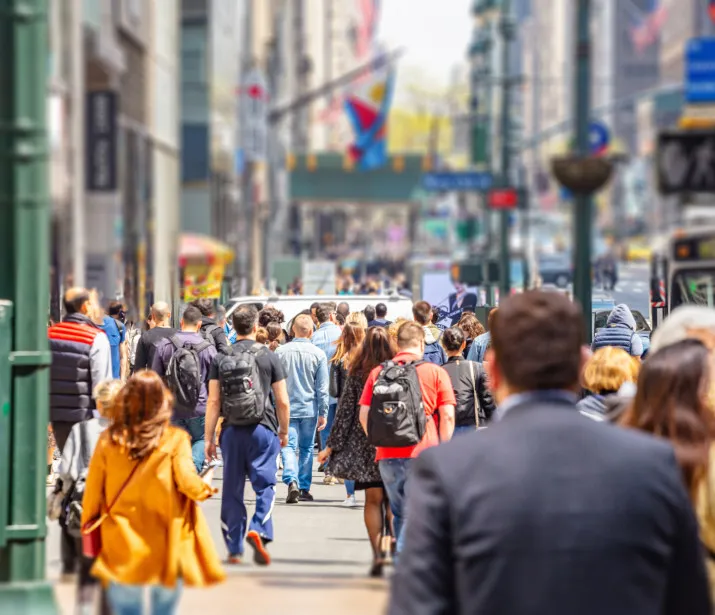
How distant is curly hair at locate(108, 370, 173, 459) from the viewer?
295 inches

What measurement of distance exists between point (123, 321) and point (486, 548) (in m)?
12.9

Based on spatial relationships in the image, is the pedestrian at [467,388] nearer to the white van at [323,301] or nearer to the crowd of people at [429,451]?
the crowd of people at [429,451]

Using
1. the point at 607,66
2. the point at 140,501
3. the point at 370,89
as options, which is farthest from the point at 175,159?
the point at 607,66

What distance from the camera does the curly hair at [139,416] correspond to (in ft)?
24.6

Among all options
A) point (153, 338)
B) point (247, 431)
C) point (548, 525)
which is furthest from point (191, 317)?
point (548, 525)

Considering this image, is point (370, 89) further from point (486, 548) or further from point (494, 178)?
point (486, 548)

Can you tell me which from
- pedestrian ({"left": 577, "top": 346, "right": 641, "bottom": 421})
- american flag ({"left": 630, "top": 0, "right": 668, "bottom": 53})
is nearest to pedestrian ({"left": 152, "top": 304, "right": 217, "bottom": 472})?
pedestrian ({"left": 577, "top": 346, "right": 641, "bottom": 421})

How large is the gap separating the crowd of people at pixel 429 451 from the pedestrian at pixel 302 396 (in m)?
0.02

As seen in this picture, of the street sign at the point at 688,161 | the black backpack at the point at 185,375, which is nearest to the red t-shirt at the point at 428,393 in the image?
the street sign at the point at 688,161

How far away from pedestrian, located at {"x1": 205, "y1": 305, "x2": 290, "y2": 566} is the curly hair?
344 cm

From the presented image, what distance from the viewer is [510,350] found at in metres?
4.23

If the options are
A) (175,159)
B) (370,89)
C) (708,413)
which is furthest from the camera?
(370,89)

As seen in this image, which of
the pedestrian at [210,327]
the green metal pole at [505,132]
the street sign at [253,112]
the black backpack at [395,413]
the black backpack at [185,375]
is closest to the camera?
the black backpack at [395,413]

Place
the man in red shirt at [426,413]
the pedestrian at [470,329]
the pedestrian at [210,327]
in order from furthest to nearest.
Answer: the pedestrian at [470,329]
the pedestrian at [210,327]
the man in red shirt at [426,413]
